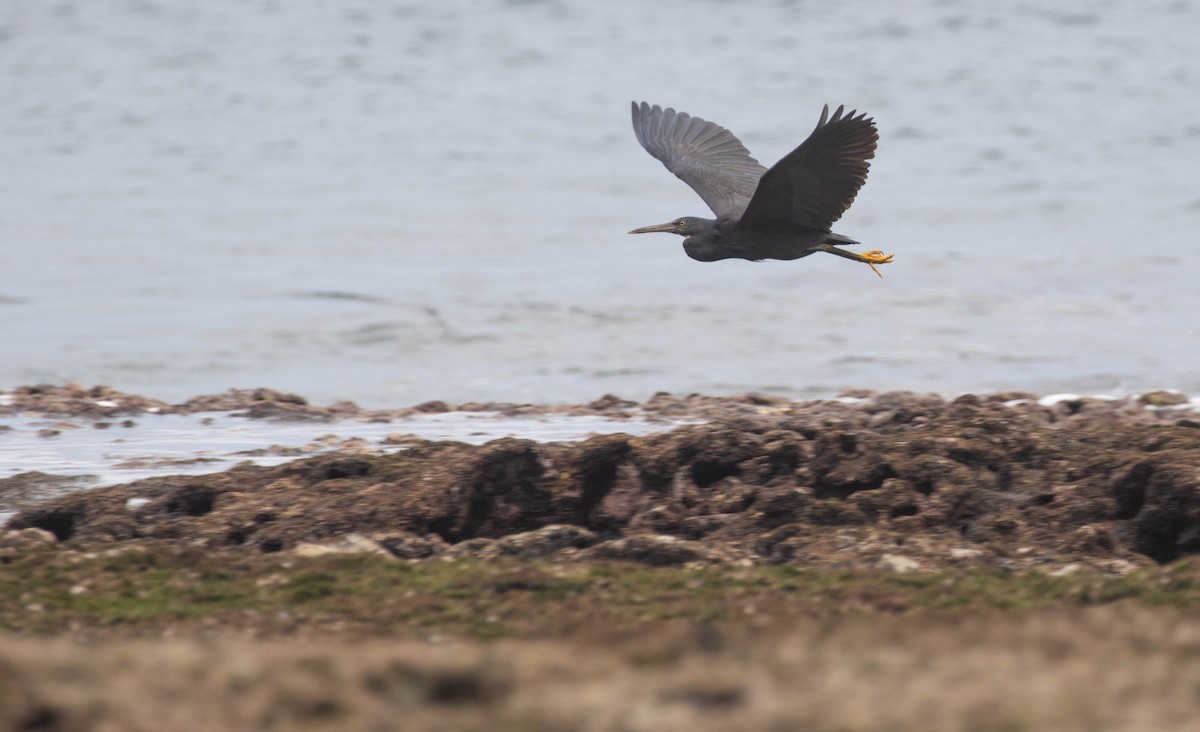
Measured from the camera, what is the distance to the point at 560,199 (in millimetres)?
22406

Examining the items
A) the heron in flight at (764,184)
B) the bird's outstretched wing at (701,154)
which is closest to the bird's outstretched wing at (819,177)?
the heron in flight at (764,184)

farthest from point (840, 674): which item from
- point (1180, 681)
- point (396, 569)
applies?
point (396, 569)

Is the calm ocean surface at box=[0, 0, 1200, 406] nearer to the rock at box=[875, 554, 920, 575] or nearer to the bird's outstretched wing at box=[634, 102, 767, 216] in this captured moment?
the bird's outstretched wing at box=[634, 102, 767, 216]

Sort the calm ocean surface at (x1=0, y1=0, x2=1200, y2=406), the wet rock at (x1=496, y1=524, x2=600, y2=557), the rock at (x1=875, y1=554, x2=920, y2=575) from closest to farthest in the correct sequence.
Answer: the rock at (x1=875, y1=554, x2=920, y2=575), the wet rock at (x1=496, y1=524, x2=600, y2=557), the calm ocean surface at (x1=0, y1=0, x2=1200, y2=406)

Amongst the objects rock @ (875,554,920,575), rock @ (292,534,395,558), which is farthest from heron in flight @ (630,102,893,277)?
rock @ (292,534,395,558)

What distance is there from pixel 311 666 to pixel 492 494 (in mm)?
3025

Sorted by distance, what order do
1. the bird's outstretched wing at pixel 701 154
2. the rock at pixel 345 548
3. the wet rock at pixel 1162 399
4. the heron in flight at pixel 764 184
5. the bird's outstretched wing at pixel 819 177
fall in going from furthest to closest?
the wet rock at pixel 1162 399 < the bird's outstretched wing at pixel 701 154 < the heron in flight at pixel 764 184 < the bird's outstretched wing at pixel 819 177 < the rock at pixel 345 548

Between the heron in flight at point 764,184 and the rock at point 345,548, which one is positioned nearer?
the rock at point 345,548

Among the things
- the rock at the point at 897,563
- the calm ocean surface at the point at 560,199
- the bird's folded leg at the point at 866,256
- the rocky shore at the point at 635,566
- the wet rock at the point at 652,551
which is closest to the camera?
the rocky shore at the point at 635,566

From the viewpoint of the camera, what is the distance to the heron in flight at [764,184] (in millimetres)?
8609

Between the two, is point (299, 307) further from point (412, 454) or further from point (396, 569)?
point (396, 569)

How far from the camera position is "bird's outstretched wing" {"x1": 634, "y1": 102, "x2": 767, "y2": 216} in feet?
34.7

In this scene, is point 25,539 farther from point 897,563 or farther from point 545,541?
point 897,563

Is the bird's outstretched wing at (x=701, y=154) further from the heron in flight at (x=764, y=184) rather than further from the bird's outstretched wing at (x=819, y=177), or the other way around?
the bird's outstretched wing at (x=819, y=177)
